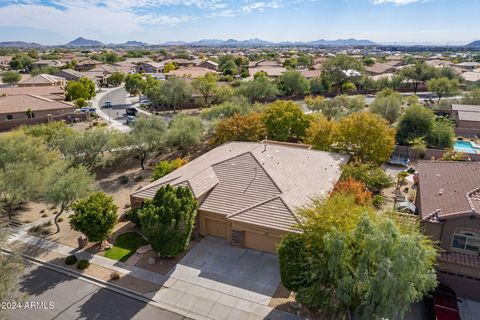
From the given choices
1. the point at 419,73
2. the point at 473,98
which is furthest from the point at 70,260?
the point at 419,73

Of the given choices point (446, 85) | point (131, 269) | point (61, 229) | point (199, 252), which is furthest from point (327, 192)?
point (446, 85)

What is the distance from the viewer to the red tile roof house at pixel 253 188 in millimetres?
24766

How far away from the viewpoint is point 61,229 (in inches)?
1131

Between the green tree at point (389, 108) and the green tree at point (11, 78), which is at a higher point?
the green tree at point (11, 78)

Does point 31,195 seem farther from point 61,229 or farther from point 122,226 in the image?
point 122,226

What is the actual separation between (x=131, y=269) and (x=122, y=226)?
6.90 metres

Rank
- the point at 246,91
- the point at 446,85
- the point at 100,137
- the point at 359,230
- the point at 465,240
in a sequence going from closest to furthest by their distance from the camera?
1. the point at 359,230
2. the point at 465,240
3. the point at 100,137
4. the point at 246,91
5. the point at 446,85

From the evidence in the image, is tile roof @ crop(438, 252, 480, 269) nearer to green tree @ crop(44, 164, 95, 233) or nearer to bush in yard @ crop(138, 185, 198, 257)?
bush in yard @ crop(138, 185, 198, 257)

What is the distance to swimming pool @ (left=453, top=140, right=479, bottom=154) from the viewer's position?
49.8 metres

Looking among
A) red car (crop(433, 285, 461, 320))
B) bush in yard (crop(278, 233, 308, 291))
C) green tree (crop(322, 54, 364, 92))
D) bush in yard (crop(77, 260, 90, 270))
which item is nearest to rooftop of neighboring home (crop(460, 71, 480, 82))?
green tree (crop(322, 54, 364, 92))

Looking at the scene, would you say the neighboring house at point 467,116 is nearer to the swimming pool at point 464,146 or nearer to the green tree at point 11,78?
the swimming pool at point 464,146

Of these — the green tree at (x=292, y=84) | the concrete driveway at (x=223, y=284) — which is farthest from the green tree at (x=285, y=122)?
the green tree at (x=292, y=84)

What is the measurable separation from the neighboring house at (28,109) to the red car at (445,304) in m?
69.5

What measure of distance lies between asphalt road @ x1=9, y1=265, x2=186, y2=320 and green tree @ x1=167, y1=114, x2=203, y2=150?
24.6m
